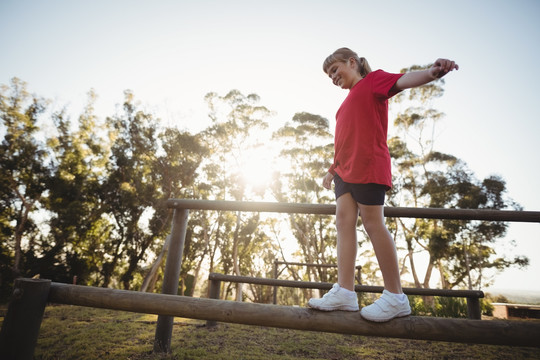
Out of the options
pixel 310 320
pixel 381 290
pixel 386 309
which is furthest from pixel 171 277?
pixel 381 290

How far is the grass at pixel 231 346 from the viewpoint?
245 centimetres

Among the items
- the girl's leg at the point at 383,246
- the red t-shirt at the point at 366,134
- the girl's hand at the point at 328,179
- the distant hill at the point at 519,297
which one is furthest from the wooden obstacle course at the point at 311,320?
the distant hill at the point at 519,297

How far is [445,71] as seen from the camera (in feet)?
4.54

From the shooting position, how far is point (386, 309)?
4.51 feet

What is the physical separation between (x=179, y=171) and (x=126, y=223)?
589 cm

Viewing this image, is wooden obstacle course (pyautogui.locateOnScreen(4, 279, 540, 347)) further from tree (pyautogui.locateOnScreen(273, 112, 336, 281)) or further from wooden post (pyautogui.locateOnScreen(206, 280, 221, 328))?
tree (pyautogui.locateOnScreen(273, 112, 336, 281))

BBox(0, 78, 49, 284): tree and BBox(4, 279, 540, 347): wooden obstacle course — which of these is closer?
BBox(4, 279, 540, 347): wooden obstacle course

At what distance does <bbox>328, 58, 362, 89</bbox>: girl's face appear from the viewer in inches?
79.4

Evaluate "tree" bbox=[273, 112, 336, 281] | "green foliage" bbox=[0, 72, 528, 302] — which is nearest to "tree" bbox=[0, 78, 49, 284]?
"green foliage" bbox=[0, 72, 528, 302]

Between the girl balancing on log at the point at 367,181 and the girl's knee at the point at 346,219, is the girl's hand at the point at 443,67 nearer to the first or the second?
the girl balancing on log at the point at 367,181

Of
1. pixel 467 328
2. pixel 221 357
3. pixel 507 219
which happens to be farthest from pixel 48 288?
pixel 507 219

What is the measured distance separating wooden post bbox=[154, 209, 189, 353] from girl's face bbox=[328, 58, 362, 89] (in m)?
1.75

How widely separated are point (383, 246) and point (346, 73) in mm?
1260

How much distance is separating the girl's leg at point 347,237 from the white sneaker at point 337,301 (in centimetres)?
10
